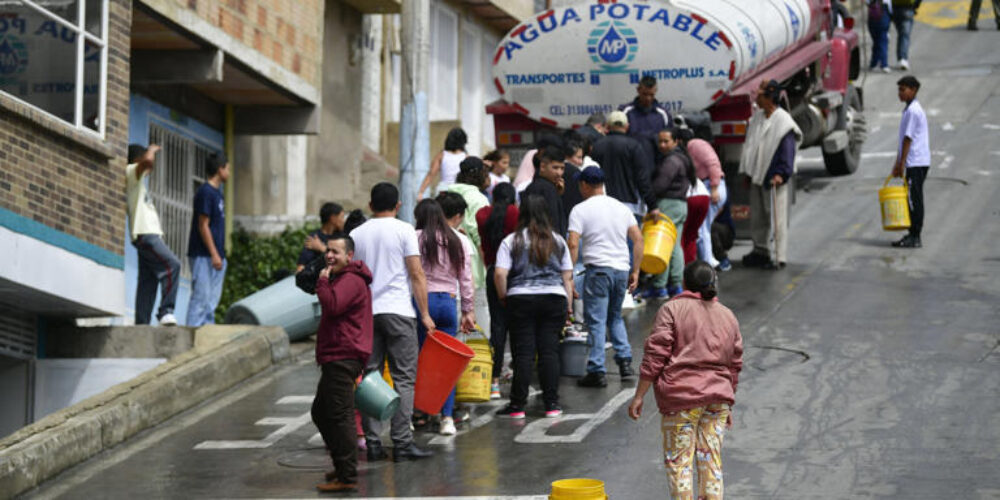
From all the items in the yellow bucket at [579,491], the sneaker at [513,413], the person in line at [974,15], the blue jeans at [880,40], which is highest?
the person in line at [974,15]

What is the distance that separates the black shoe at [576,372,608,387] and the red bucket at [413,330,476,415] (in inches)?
70.8

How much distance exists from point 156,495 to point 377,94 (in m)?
15.5

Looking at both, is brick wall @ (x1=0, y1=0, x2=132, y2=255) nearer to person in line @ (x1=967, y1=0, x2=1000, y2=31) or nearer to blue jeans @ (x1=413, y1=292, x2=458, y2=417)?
blue jeans @ (x1=413, y1=292, x2=458, y2=417)

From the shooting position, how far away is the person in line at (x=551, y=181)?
12758mm

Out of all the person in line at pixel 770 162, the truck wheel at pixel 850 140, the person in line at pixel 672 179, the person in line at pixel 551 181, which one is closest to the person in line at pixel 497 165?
the person in line at pixel 551 181

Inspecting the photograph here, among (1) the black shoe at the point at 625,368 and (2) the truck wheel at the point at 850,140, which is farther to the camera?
(2) the truck wheel at the point at 850,140

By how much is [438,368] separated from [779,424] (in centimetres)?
233

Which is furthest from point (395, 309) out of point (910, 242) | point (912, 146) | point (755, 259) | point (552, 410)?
point (910, 242)

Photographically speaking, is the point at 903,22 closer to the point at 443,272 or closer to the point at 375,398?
the point at 443,272

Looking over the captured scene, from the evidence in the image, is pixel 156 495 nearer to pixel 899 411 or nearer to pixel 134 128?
pixel 899 411

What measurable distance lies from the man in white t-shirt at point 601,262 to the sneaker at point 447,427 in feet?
5.07

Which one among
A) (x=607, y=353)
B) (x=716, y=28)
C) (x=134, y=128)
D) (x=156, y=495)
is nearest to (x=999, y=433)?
(x=607, y=353)

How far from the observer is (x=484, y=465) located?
33.7 ft

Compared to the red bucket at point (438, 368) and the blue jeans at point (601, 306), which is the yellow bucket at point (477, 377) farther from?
the blue jeans at point (601, 306)
